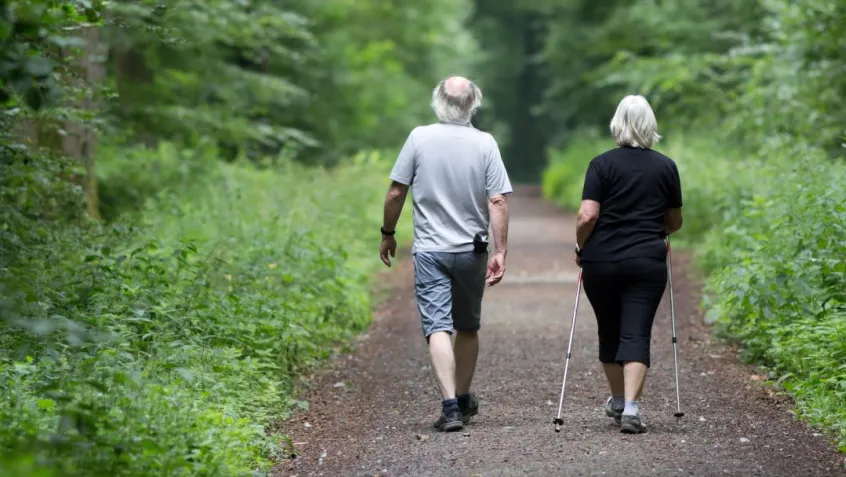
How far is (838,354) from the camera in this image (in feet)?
25.2

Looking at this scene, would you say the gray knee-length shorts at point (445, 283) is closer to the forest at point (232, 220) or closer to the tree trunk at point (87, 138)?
the forest at point (232, 220)

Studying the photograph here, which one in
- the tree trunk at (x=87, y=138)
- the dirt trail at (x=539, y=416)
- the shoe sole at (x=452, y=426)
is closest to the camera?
the dirt trail at (x=539, y=416)

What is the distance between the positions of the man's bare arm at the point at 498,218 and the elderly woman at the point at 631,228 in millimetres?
499

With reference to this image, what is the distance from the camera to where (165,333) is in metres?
7.50

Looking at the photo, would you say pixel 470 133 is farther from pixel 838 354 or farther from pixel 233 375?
pixel 838 354

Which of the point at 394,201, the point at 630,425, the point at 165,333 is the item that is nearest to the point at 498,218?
the point at 394,201

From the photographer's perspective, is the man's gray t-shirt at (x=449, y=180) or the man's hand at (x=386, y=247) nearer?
the man's gray t-shirt at (x=449, y=180)

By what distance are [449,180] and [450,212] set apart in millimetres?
198

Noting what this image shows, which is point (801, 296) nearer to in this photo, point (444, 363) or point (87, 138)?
point (444, 363)

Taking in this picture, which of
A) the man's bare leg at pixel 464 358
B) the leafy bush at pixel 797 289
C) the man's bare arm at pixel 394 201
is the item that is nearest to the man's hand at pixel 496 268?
the man's bare leg at pixel 464 358

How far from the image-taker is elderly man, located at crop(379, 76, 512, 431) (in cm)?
714

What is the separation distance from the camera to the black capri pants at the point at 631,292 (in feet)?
22.4

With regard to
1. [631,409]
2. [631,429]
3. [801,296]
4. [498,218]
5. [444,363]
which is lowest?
[631,429]

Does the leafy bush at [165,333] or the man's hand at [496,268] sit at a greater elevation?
the man's hand at [496,268]
